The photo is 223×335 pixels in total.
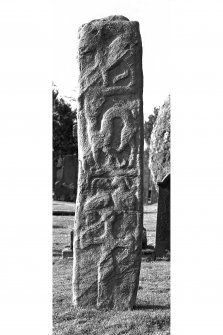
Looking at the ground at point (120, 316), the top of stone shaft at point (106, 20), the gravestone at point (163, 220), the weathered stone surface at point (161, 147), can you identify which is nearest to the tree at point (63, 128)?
the weathered stone surface at point (161, 147)

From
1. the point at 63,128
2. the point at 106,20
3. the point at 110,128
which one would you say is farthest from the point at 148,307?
the point at 63,128

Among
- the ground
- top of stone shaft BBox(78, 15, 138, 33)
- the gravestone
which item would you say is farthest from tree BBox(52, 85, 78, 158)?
top of stone shaft BBox(78, 15, 138, 33)

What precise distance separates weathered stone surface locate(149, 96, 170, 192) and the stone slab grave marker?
3.21 meters

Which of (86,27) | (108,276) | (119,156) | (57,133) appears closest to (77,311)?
(108,276)

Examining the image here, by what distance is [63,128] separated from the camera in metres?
23.3

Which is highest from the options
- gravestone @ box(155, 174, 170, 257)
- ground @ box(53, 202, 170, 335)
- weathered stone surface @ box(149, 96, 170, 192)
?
weathered stone surface @ box(149, 96, 170, 192)

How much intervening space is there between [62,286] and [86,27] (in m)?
3.11

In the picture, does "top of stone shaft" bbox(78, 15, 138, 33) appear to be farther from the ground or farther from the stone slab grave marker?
the ground

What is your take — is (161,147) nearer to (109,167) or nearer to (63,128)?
(109,167)

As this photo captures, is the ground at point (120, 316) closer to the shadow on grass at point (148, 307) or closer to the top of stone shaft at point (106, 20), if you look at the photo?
the shadow on grass at point (148, 307)

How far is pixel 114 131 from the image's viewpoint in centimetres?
537

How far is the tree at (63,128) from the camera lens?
22938 millimetres

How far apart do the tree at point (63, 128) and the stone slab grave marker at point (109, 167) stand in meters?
17.5

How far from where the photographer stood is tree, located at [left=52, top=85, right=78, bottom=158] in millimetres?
22938
